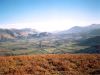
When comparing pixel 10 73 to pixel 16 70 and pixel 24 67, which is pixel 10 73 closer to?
pixel 16 70

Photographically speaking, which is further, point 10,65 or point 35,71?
point 10,65

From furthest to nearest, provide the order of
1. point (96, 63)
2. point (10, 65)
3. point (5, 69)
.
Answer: point (96, 63)
point (10, 65)
point (5, 69)

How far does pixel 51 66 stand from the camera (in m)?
21.9

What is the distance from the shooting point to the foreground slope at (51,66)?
63.9ft

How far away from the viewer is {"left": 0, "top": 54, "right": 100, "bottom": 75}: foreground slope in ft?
63.9

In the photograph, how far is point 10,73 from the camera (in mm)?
18500

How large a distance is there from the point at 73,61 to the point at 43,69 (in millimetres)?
5599

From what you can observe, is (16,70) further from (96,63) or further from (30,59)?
(96,63)

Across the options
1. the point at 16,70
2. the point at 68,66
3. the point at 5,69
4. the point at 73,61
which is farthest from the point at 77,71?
the point at 5,69

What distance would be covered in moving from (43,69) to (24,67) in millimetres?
2461

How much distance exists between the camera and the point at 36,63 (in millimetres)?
22625

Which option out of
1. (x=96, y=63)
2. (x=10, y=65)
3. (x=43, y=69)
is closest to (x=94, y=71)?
(x=96, y=63)

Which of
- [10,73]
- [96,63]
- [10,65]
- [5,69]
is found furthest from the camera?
[96,63]

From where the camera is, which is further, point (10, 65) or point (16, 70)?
point (10, 65)
